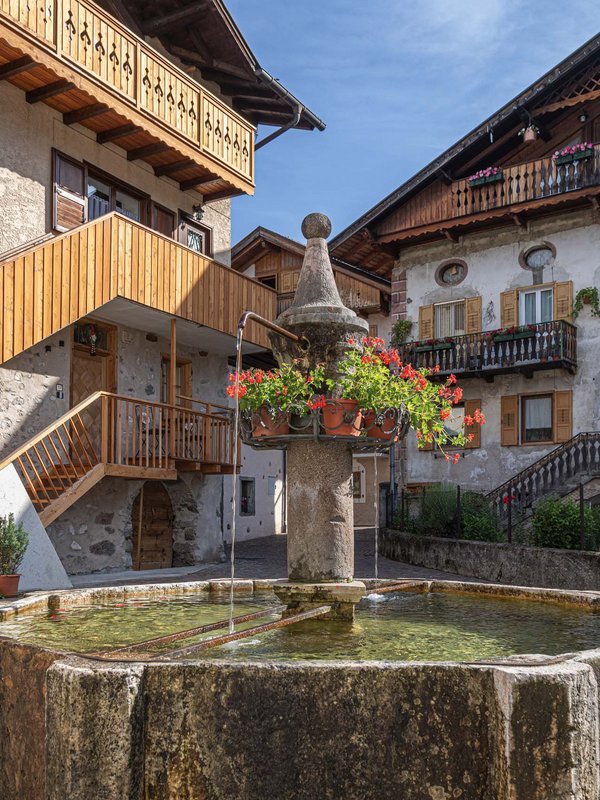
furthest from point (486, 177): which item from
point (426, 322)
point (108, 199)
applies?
point (108, 199)

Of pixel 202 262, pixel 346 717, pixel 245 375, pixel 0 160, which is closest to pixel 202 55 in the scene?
pixel 202 262

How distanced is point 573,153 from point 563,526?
1124 cm

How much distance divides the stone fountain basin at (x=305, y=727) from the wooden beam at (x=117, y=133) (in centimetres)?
1329

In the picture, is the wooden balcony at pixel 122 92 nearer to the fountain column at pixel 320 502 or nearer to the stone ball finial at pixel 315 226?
the stone ball finial at pixel 315 226

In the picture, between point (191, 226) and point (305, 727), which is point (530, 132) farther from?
point (305, 727)

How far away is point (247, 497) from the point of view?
24.5m

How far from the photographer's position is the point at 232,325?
56.6 ft

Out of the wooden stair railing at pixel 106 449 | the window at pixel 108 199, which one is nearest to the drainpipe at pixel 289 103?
the window at pixel 108 199

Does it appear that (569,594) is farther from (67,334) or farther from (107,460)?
(67,334)

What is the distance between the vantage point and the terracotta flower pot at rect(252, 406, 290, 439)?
5645mm

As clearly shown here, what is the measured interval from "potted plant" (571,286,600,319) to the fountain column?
1660cm

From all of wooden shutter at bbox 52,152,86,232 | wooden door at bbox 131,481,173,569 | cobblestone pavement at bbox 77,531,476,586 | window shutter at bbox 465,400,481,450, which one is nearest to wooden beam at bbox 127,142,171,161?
wooden shutter at bbox 52,152,86,232

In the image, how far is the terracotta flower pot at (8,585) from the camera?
8617 mm

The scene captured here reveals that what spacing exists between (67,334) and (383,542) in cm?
782
